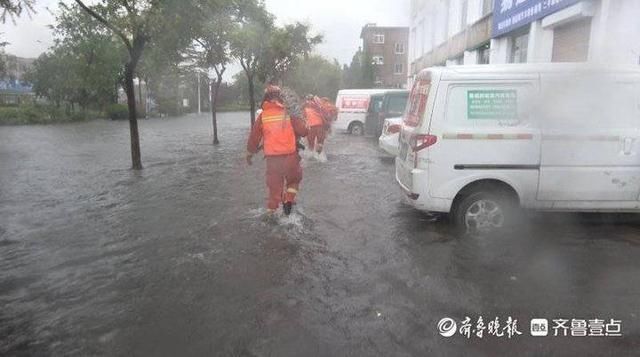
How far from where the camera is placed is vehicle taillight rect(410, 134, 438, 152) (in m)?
5.58

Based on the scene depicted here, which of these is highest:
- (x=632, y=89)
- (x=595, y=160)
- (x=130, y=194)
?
(x=632, y=89)

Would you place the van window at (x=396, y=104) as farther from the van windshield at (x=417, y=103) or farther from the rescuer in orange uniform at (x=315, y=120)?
the van windshield at (x=417, y=103)

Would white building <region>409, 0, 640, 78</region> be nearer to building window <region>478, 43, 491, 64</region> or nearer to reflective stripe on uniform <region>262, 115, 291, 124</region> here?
building window <region>478, 43, 491, 64</region>

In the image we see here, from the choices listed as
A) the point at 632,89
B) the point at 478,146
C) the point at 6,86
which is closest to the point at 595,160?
the point at 632,89

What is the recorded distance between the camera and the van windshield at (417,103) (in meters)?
5.74

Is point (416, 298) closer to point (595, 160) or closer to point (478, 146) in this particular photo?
point (478, 146)

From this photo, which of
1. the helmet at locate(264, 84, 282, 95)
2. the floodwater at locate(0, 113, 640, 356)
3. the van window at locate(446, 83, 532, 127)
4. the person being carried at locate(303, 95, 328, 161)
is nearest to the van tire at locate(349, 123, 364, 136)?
the person being carried at locate(303, 95, 328, 161)

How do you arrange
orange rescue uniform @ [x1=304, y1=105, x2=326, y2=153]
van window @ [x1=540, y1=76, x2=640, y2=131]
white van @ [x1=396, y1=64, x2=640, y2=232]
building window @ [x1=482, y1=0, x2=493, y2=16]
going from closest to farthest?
1. van window @ [x1=540, y1=76, x2=640, y2=131]
2. white van @ [x1=396, y1=64, x2=640, y2=232]
3. orange rescue uniform @ [x1=304, y1=105, x2=326, y2=153]
4. building window @ [x1=482, y1=0, x2=493, y2=16]

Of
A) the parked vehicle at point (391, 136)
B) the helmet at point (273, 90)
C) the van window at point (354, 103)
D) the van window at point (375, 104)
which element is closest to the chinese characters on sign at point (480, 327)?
the helmet at point (273, 90)

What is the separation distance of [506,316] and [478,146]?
2.14 m

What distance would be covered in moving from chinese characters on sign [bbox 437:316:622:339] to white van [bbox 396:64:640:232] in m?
2.02

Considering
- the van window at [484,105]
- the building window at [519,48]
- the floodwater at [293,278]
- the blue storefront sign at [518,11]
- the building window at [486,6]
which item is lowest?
the floodwater at [293,278]

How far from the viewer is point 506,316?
155 inches

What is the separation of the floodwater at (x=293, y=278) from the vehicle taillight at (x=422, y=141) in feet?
3.36
